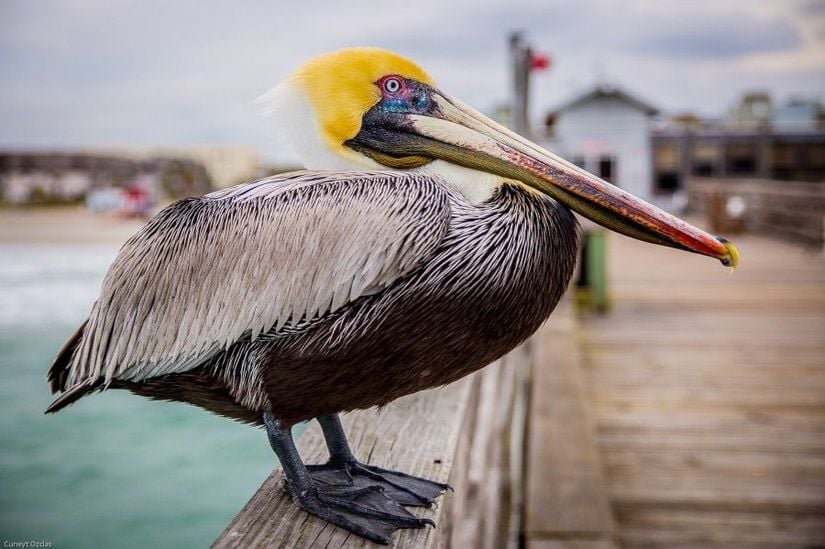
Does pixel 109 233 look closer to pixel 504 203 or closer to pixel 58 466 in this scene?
pixel 58 466

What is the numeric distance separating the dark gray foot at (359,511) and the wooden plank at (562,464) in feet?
4.36

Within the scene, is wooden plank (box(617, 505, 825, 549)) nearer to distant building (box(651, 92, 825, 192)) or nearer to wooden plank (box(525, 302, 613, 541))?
wooden plank (box(525, 302, 613, 541))

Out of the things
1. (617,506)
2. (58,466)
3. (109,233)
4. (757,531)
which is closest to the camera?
(757,531)

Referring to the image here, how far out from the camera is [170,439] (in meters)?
7.46

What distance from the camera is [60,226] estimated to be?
20500 mm

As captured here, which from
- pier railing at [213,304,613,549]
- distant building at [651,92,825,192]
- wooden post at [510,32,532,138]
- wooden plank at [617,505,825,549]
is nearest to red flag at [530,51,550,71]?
wooden post at [510,32,532,138]

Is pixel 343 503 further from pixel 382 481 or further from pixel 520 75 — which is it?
pixel 520 75

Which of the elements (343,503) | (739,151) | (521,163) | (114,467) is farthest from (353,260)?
(739,151)

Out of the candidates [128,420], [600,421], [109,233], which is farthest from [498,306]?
[109,233]

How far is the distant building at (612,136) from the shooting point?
21.6 m

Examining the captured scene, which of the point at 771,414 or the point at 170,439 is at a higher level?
the point at 771,414

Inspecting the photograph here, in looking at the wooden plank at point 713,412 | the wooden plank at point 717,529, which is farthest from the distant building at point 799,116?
the wooden plank at point 717,529

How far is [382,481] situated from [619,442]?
9.47 feet

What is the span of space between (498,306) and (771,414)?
3899 millimetres
